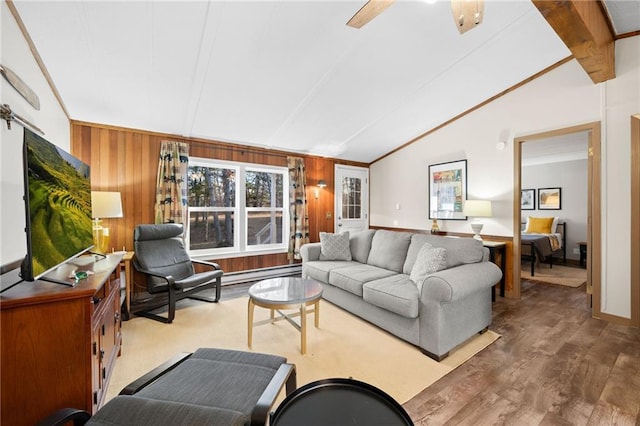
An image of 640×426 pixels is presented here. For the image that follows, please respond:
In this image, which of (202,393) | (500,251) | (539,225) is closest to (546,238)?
(539,225)

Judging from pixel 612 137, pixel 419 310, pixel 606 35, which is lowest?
pixel 419 310

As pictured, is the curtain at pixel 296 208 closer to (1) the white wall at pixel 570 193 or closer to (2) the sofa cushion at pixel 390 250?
(2) the sofa cushion at pixel 390 250

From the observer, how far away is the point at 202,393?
43.8 inches

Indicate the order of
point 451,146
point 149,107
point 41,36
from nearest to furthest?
point 41,36, point 149,107, point 451,146

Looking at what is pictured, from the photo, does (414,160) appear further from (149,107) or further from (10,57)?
(10,57)

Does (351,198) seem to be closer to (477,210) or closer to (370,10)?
(477,210)

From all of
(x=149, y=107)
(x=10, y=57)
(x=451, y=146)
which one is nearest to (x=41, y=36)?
(x=10, y=57)

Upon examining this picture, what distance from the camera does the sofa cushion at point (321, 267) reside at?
3351mm

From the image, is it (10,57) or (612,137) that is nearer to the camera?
(10,57)

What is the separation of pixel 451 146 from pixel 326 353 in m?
3.84

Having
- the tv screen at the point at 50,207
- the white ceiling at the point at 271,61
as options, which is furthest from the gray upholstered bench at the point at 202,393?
the white ceiling at the point at 271,61

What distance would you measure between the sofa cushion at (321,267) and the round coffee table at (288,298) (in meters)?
0.61

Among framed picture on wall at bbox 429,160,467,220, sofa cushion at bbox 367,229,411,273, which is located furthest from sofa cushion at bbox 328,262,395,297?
framed picture on wall at bbox 429,160,467,220

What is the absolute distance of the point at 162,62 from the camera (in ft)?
8.14
